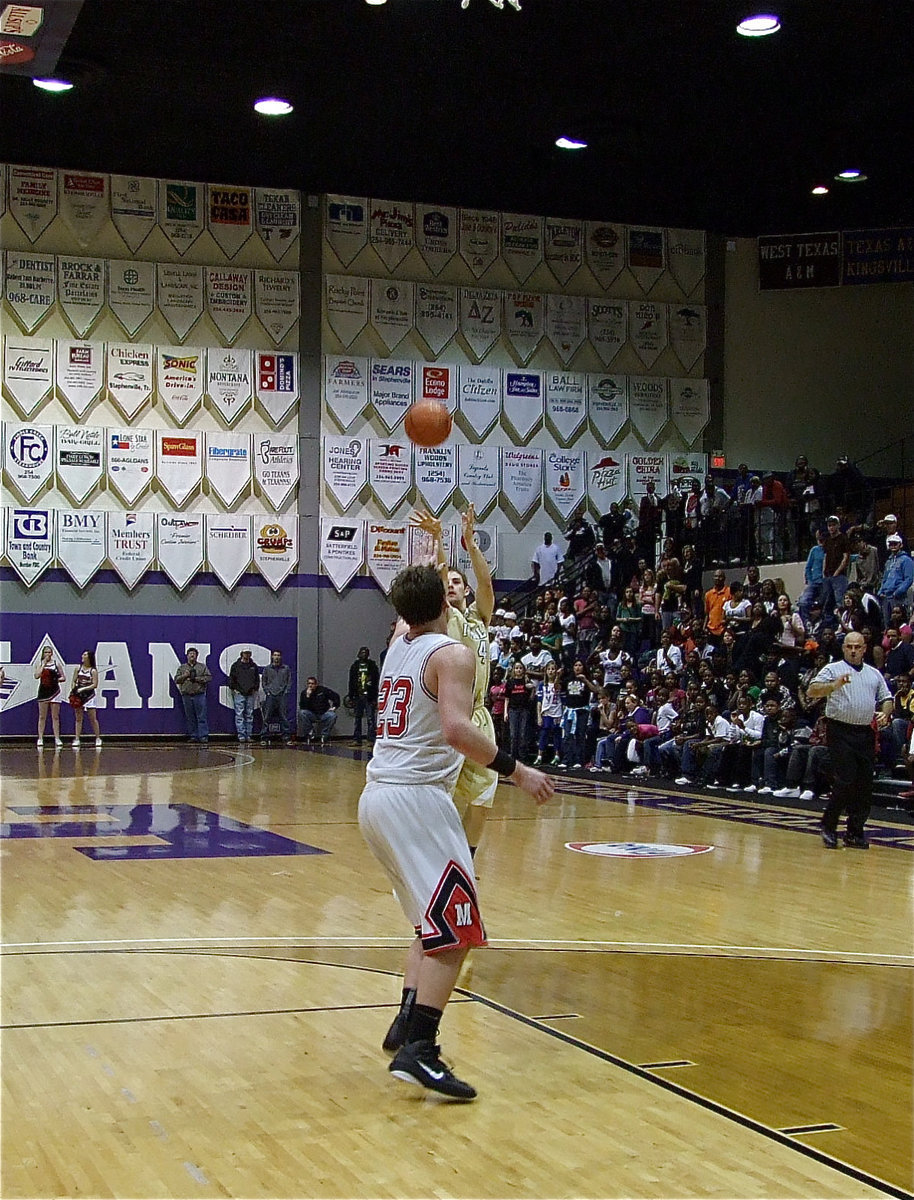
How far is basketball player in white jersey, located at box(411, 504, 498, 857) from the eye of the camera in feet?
22.8

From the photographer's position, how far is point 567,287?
94.2 feet

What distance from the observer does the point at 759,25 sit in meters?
18.2

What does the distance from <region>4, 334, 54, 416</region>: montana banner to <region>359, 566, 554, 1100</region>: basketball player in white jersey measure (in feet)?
72.0

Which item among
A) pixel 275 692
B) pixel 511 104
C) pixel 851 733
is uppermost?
pixel 511 104

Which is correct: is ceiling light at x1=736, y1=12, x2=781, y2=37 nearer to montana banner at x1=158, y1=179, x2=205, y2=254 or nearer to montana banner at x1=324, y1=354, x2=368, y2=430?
montana banner at x1=324, y1=354, x2=368, y2=430

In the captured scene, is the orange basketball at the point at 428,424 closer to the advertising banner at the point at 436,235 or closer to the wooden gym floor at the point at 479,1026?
the wooden gym floor at the point at 479,1026

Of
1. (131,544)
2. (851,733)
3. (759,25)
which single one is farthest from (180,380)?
(851,733)

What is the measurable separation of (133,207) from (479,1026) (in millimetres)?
23215

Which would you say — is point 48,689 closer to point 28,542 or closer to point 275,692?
point 28,542

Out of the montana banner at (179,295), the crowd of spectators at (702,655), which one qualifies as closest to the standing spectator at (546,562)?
the crowd of spectators at (702,655)

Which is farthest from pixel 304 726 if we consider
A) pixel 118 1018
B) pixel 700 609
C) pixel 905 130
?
pixel 118 1018

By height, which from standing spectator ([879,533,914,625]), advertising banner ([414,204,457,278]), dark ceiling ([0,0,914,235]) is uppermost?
dark ceiling ([0,0,914,235])

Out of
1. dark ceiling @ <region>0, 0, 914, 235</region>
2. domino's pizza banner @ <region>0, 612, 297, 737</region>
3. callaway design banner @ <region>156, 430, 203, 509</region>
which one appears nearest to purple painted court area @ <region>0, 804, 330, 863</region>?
dark ceiling @ <region>0, 0, 914, 235</region>

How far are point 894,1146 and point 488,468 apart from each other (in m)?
24.0
